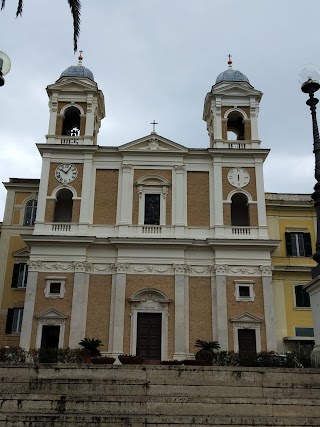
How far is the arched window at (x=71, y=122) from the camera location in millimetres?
33156

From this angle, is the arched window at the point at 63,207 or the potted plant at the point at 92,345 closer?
the potted plant at the point at 92,345

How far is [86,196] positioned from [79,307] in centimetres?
654

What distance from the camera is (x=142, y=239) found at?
92.7 feet

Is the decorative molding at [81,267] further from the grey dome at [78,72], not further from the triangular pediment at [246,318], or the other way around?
the grey dome at [78,72]

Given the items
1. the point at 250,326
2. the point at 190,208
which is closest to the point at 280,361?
the point at 250,326

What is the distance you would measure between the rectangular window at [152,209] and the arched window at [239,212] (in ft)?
15.9

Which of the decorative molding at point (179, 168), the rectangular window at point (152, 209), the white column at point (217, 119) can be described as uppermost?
the white column at point (217, 119)

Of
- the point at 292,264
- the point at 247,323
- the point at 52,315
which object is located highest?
the point at 292,264

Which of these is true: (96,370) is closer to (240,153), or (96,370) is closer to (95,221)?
(95,221)

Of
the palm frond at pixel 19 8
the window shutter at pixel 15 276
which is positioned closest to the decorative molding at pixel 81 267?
the window shutter at pixel 15 276

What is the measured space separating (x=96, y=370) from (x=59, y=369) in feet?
3.29

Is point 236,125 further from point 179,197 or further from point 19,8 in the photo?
point 19,8

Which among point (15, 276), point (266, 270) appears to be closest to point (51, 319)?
point (15, 276)

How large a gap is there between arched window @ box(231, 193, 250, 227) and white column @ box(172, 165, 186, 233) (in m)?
3.46
